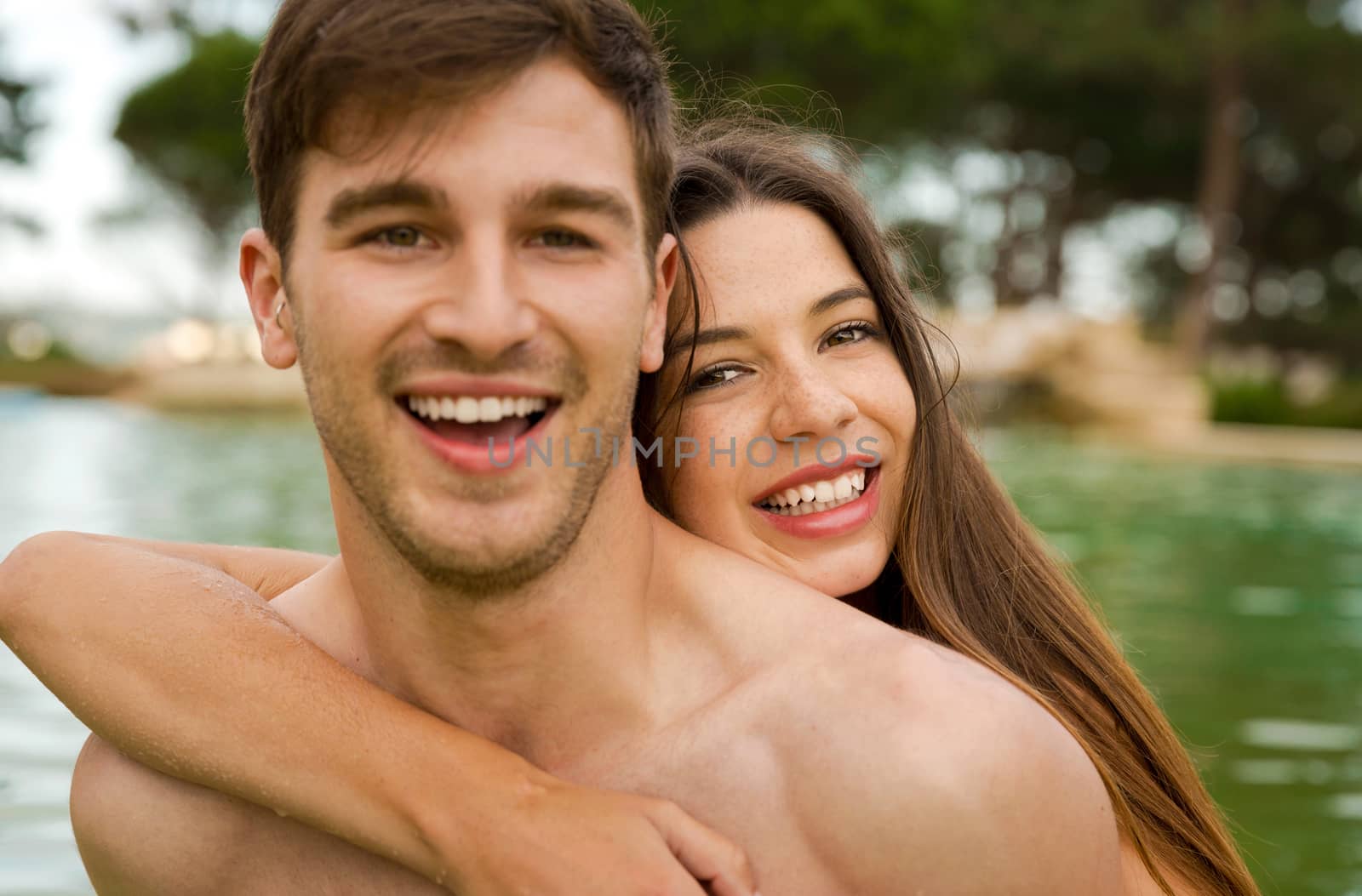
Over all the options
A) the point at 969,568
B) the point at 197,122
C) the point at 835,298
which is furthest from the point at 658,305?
the point at 197,122

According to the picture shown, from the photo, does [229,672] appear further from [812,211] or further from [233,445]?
[233,445]

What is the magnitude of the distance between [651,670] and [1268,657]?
253 inches

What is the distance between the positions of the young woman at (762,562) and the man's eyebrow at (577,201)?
31.6 inches

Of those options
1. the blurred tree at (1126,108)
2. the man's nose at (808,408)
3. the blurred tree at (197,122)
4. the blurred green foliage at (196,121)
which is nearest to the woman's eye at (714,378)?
the man's nose at (808,408)

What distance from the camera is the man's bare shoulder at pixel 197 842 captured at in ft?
8.73

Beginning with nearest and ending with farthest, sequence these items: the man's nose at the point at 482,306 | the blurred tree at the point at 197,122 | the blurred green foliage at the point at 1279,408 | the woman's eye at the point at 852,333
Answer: the man's nose at the point at 482,306, the woman's eye at the point at 852,333, the blurred green foliage at the point at 1279,408, the blurred tree at the point at 197,122

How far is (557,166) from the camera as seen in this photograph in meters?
2.29

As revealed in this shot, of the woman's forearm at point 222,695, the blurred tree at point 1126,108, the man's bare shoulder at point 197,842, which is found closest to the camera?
the woman's forearm at point 222,695

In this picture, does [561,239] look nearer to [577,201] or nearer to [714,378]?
[577,201]

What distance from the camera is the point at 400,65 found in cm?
226

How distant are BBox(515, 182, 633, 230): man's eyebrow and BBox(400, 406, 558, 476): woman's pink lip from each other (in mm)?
372

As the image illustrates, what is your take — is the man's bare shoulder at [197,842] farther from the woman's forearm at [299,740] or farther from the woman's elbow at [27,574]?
the woman's elbow at [27,574]

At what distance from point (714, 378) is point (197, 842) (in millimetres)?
1488

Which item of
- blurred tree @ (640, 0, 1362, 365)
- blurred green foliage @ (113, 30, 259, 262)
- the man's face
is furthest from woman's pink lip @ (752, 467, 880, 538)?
blurred green foliage @ (113, 30, 259, 262)
